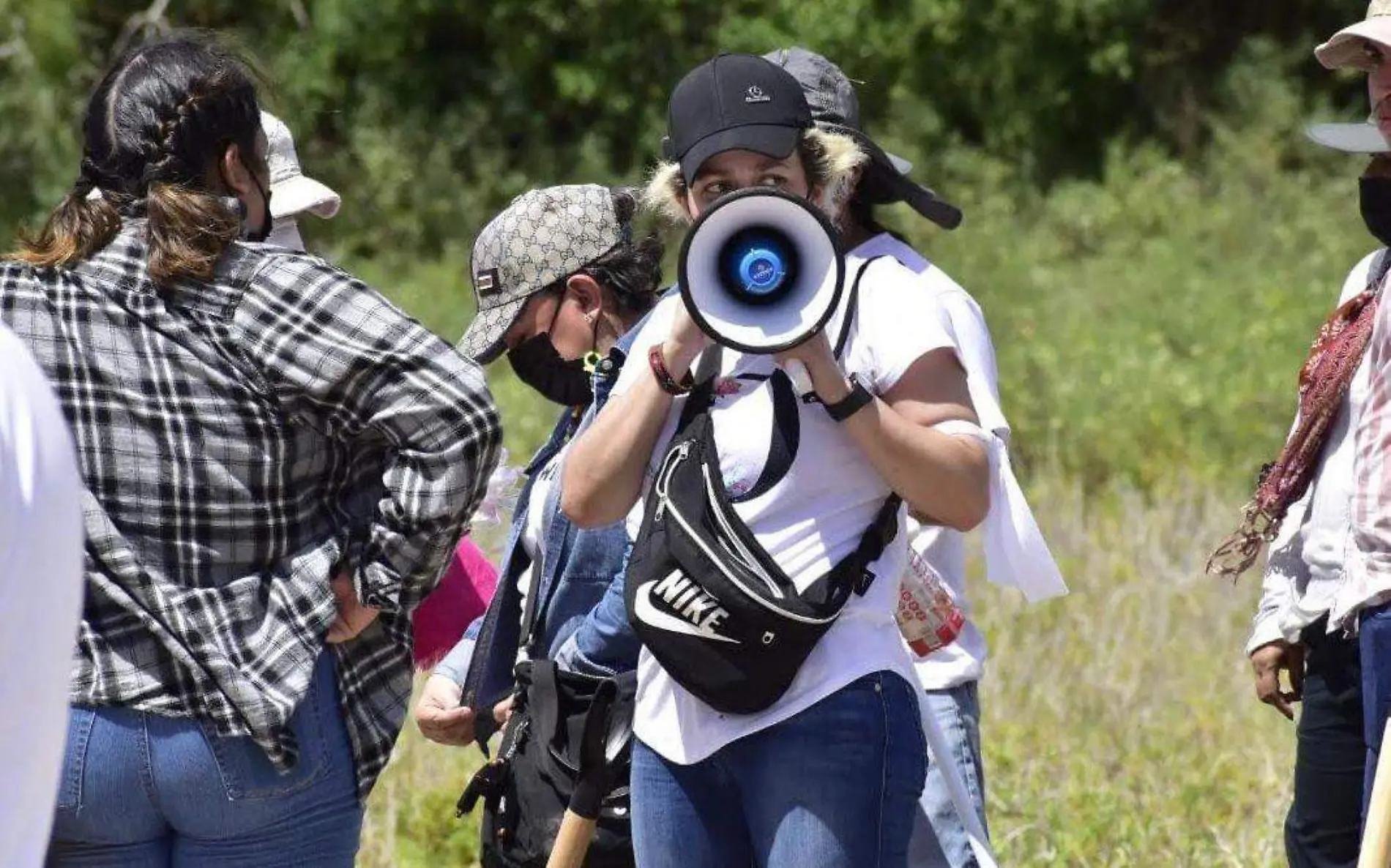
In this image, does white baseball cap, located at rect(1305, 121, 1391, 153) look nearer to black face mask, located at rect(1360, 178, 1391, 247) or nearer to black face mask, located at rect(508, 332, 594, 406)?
black face mask, located at rect(1360, 178, 1391, 247)

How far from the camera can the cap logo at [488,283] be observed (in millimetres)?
3801

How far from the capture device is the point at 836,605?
2.90m

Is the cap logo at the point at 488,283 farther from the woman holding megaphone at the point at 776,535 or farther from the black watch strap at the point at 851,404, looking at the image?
the black watch strap at the point at 851,404

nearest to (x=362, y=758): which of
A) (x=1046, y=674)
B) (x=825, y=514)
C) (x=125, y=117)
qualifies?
(x=825, y=514)

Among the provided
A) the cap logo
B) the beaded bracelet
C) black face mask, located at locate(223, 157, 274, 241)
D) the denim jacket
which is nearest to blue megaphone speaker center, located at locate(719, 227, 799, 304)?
the beaded bracelet

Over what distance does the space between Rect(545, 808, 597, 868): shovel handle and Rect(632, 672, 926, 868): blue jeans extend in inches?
9.5

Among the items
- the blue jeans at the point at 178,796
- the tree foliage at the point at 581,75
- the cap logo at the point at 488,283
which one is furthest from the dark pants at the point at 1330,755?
the tree foliage at the point at 581,75

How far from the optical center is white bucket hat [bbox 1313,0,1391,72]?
3.57 meters

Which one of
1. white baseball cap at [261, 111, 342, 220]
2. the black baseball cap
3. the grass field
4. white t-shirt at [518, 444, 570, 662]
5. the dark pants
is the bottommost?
the grass field

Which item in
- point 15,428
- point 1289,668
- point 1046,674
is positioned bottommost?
point 1046,674

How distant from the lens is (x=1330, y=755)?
370 centimetres

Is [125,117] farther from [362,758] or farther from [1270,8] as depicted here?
[1270,8]

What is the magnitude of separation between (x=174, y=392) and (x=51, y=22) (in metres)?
15.8

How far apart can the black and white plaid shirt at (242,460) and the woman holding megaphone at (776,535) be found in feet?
0.88
